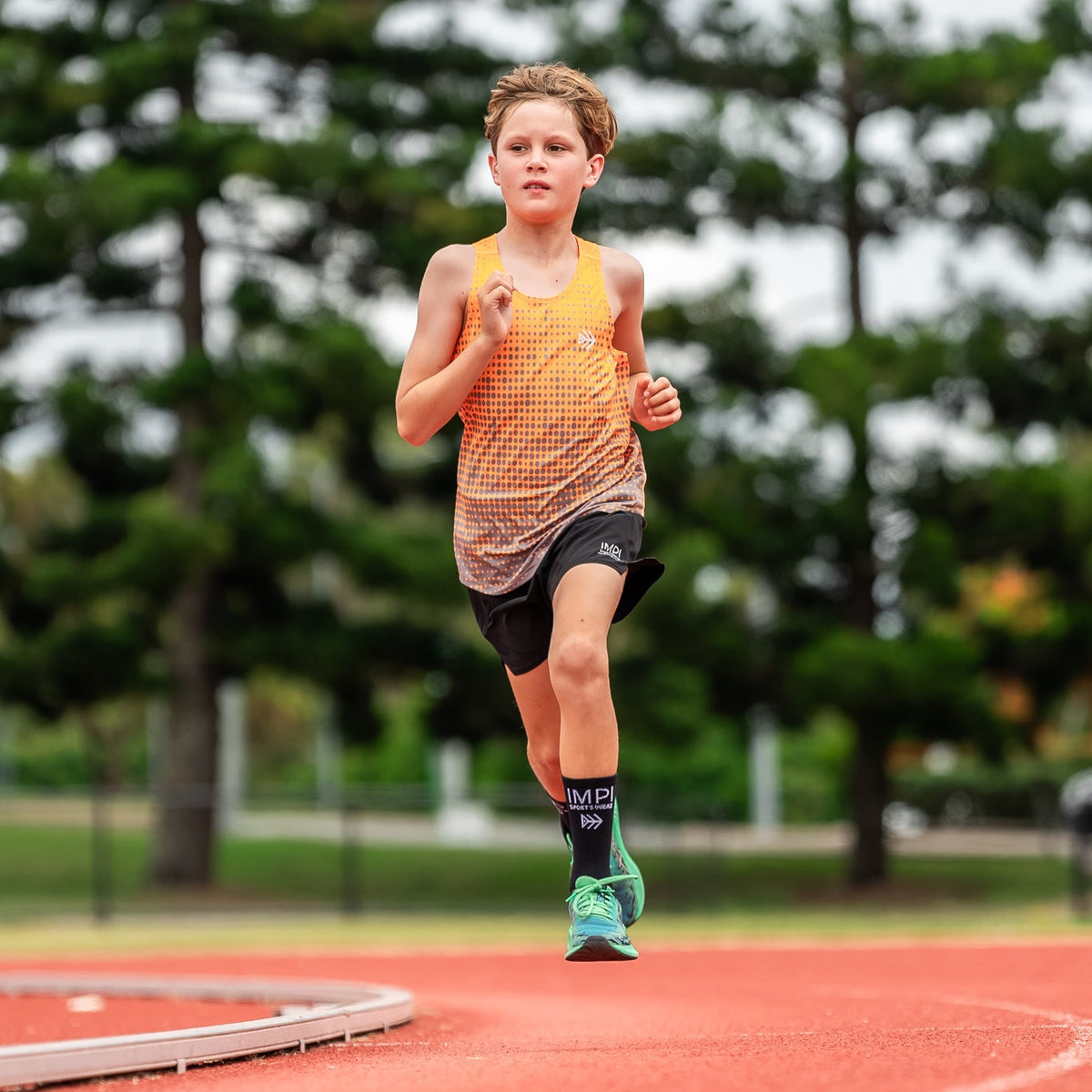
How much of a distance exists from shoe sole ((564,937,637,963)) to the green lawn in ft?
49.2

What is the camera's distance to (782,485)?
80.3 ft

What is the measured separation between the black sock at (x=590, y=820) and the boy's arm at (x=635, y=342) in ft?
3.69

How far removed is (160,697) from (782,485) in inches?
345

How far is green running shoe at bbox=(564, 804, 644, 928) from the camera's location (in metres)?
5.61

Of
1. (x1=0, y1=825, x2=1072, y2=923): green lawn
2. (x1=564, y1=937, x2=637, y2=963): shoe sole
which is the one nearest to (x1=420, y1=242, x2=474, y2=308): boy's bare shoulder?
(x1=564, y1=937, x2=637, y2=963): shoe sole

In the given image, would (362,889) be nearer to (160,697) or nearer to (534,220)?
(160,697)

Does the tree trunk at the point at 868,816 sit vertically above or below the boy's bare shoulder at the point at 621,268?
below

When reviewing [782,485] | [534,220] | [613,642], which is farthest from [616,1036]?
[613,642]

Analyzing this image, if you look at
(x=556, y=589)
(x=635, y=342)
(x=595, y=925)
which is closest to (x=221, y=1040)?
(x=595, y=925)

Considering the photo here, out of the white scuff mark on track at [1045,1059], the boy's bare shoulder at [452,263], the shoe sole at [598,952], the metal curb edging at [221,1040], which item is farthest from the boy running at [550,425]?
the white scuff mark on track at [1045,1059]

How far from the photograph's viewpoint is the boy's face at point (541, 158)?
562 cm

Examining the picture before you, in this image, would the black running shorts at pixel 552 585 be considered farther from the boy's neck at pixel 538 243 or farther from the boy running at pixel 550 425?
the boy's neck at pixel 538 243

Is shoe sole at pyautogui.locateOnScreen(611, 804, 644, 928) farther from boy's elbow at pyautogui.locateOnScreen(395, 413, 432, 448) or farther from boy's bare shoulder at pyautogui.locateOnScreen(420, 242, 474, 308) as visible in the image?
boy's bare shoulder at pyautogui.locateOnScreen(420, 242, 474, 308)

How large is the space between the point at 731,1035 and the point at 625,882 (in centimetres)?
55
